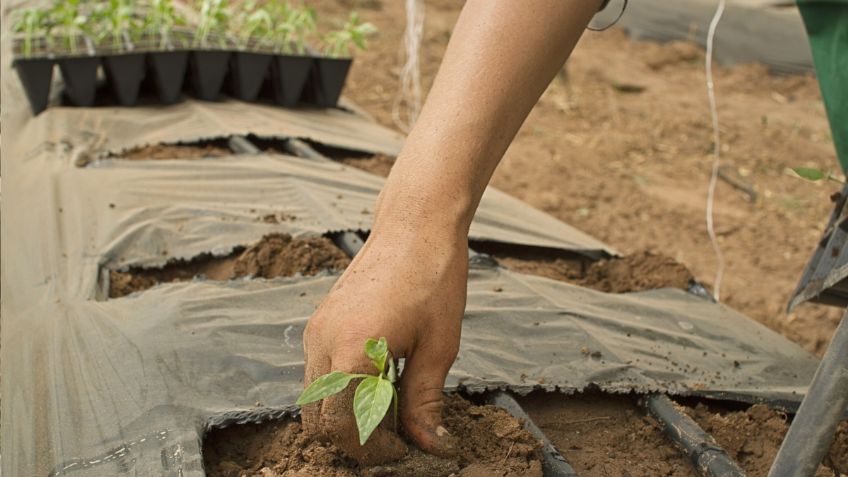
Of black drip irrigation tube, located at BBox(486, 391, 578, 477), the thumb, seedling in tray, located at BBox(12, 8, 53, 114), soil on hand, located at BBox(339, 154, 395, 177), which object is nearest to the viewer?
the thumb

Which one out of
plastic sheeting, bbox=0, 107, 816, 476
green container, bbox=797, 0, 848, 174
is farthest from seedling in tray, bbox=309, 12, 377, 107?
green container, bbox=797, 0, 848, 174

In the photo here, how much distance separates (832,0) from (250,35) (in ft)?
9.32

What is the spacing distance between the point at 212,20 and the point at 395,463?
3.02 m

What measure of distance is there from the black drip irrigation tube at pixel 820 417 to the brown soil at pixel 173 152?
227 centimetres

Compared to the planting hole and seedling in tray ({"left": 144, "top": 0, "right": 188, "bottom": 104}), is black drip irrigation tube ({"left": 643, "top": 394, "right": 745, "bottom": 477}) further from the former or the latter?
seedling in tray ({"left": 144, "top": 0, "right": 188, "bottom": 104})

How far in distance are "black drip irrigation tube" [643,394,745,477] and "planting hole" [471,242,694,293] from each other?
2.29 ft

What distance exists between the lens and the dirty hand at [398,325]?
1276 millimetres

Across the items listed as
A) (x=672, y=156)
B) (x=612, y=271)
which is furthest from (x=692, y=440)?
(x=672, y=156)

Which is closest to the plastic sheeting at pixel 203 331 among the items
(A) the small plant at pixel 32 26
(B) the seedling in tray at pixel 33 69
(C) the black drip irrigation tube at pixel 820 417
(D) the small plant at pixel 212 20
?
(C) the black drip irrigation tube at pixel 820 417

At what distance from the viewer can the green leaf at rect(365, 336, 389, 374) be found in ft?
4.06

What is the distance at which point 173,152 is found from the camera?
315 cm

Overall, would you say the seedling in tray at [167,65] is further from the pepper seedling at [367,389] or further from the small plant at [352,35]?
the pepper seedling at [367,389]

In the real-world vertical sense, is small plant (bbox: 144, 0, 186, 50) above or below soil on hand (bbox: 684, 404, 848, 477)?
above

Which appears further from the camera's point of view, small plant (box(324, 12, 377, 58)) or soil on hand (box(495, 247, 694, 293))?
small plant (box(324, 12, 377, 58))
